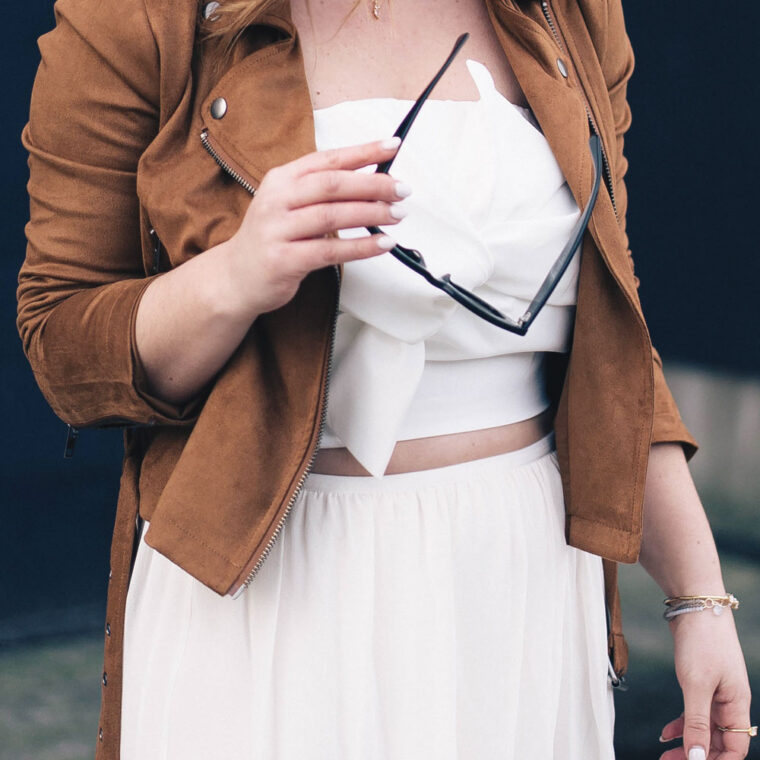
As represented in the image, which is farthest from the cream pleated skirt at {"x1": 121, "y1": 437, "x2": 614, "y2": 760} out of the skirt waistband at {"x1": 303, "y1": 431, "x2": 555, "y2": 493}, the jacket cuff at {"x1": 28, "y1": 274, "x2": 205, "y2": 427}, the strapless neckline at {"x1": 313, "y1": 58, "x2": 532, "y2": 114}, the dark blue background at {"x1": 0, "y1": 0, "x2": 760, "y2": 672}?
the dark blue background at {"x1": 0, "y1": 0, "x2": 760, "y2": 672}

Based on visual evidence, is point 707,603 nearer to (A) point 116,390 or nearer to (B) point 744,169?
(A) point 116,390

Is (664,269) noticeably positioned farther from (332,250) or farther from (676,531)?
(332,250)

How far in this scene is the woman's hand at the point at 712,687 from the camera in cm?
105

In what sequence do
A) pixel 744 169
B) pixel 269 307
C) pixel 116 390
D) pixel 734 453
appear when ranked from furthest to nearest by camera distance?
1. pixel 734 453
2. pixel 744 169
3. pixel 116 390
4. pixel 269 307

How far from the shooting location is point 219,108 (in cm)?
90

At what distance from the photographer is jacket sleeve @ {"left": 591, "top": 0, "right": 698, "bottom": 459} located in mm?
1129

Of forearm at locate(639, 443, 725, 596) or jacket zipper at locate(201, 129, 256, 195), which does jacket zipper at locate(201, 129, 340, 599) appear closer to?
jacket zipper at locate(201, 129, 256, 195)

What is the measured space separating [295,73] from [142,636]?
58 cm

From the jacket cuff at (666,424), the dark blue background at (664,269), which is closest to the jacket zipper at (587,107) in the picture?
the jacket cuff at (666,424)

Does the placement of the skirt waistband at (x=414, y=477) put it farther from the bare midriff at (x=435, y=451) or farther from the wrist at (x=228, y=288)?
the wrist at (x=228, y=288)

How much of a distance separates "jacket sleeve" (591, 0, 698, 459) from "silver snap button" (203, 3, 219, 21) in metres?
0.45

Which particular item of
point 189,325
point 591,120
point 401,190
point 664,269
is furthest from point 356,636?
point 664,269

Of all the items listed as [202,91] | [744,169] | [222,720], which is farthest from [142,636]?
[744,169]

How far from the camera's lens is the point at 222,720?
36.4 inches
